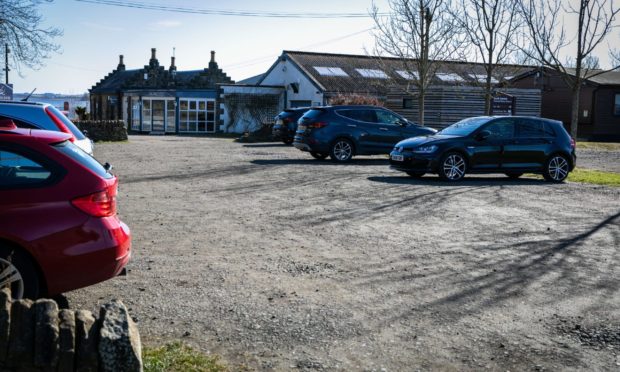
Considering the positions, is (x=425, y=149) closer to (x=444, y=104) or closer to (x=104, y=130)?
(x=104, y=130)

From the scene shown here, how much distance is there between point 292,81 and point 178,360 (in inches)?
1753

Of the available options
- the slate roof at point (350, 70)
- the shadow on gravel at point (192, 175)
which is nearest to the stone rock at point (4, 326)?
the shadow on gravel at point (192, 175)

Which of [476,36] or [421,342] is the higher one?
[476,36]

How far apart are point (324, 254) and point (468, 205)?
16.3 ft

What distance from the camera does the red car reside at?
4.86 metres

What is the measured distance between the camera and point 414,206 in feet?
38.4

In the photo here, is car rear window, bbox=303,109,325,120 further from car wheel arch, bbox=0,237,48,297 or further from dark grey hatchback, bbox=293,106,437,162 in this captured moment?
car wheel arch, bbox=0,237,48,297

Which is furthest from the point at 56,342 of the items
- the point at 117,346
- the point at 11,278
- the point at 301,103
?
the point at 301,103

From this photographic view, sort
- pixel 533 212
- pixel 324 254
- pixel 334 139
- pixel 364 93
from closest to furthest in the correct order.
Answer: pixel 324 254
pixel 533 212
pixel 334 139
pixel 364 93

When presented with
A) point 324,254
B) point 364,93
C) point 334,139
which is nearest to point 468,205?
point 324,254

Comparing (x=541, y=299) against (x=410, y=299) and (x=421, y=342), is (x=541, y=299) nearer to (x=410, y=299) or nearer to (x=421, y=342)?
(x=410, y=299)

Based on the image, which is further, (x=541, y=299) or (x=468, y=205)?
(x=468, y=205)

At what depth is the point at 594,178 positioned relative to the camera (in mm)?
17391

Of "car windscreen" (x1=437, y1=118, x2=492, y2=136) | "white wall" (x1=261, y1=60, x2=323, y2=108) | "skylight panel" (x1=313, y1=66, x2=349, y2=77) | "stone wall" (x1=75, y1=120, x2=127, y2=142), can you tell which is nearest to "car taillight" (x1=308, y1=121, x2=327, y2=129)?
"car windscreen" (x1=437, y1=118, x2=492, y2=136)
